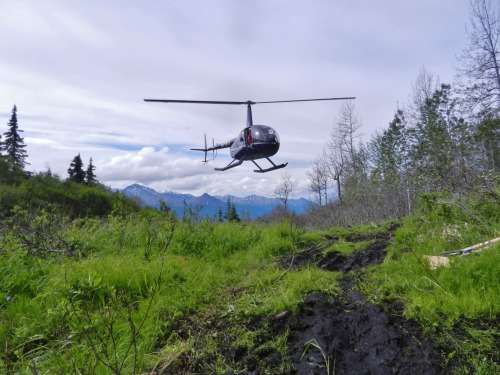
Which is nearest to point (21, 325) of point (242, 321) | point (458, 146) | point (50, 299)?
point (50, 299)

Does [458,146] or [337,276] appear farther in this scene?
[458,146]

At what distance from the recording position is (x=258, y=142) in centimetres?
1031

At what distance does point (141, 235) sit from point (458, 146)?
21.1 meters

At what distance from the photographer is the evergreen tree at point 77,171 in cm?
3290

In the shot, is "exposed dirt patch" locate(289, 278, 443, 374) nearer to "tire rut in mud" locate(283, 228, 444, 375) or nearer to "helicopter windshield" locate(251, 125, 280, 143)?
"tire rut in mud" locate(283, 228, 444, 375)

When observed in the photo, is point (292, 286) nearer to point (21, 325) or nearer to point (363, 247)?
point (363, 247)

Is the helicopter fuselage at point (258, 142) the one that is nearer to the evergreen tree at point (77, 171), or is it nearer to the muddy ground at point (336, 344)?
the muddy ground at point (336, 344)

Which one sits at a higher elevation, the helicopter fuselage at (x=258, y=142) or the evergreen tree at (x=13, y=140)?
the evergreen tree at (x=13, y=140)

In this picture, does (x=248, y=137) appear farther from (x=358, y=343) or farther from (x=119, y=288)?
(x=358, y=343)

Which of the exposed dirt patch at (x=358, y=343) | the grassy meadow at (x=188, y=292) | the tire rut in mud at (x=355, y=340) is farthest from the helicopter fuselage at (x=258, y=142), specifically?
the exposed dirt patch at (x=358, y=343)

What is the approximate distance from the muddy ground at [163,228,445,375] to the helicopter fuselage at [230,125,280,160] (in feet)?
26.4

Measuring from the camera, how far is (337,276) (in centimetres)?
333

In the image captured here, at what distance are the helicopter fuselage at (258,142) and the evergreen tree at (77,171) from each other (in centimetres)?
2823

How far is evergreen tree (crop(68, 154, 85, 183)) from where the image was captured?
32.9 m
